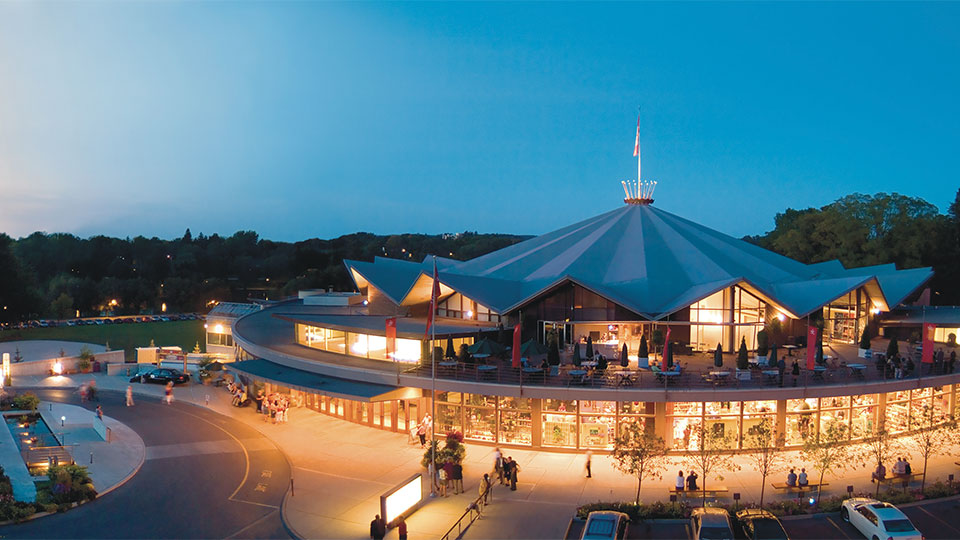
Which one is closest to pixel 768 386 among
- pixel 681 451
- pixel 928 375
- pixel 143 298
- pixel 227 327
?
pixel 681 451

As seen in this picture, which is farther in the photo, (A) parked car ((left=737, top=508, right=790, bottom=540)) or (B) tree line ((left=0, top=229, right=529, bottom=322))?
(B) tree line ((left=0, top=229, right=529, bottom=322))

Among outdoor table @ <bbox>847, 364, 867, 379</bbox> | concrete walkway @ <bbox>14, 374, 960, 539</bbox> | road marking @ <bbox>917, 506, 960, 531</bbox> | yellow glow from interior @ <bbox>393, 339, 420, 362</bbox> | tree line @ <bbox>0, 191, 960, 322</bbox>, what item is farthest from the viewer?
tree line @ <bbox>0, 191, 960, 322</bbox>

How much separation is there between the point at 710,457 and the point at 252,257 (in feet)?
369

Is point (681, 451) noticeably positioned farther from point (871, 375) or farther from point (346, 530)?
point (346, 530)

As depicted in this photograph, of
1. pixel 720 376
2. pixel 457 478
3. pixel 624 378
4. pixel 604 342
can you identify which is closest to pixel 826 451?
pixel 720 376

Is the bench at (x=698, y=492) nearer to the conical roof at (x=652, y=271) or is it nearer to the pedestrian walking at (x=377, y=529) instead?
the pedestrian walking at (x=377, y=529)

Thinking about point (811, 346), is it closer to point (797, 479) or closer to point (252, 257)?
point (797, 479)

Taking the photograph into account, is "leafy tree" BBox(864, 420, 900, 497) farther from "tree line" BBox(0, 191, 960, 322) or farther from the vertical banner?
"tree line" BBox(0, 191, 960, 322)

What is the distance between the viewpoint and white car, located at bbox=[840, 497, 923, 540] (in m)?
17.7

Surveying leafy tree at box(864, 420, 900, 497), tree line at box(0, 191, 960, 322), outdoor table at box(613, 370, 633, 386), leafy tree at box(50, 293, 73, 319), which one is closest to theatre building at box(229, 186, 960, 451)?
outdoor table at box(613, 370, 633, 386)

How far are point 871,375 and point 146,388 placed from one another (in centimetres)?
4365

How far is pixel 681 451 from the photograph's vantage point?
88.1ft

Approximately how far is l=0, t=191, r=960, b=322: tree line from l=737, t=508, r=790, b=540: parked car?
51647 mm

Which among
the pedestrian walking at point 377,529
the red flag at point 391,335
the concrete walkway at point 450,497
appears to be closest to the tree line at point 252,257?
the concrete walkway at point 450,497
